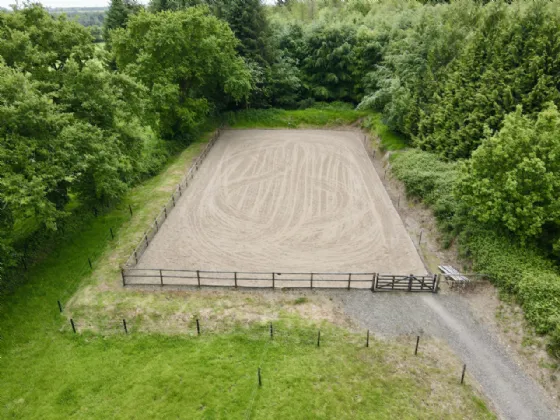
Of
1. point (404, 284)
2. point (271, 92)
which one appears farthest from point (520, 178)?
point (271, 92)

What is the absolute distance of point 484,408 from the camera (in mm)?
13914

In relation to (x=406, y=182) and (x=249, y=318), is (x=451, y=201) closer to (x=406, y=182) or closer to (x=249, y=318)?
(x=406, y=182)

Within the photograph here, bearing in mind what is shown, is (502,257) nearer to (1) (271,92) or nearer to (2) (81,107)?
(2) (81,107)

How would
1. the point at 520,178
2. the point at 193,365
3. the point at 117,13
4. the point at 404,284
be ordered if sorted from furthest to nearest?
the point at 117,13 < the point at 404,284 < the point at 520,178 < the point at 193,365

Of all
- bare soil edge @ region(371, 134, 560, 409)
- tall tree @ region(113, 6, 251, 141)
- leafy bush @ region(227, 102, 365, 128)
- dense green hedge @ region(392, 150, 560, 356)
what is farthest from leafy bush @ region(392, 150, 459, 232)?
tall tree @ region(113, 6, 251, 141)

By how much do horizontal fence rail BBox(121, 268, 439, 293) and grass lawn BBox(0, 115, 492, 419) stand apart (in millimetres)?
831

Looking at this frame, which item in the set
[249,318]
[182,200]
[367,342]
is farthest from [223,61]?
[367,342]

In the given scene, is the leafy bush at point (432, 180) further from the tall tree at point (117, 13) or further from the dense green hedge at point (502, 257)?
the tall tree at point (117, 13)

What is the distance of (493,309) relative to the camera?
1819 cm

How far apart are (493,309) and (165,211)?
2034 cm

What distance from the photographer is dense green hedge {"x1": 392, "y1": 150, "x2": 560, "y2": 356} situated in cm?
1631

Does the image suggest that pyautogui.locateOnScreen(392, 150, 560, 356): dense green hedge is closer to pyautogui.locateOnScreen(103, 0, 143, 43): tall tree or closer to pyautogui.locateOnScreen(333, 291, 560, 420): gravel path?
pyautogui.locateOnScreen(333, 291, 560, 420): gravel path

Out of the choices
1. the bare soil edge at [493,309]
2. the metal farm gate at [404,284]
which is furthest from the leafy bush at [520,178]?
the metal farm gate at [404,284]

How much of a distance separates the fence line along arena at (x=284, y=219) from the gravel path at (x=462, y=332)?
95.9 inches
